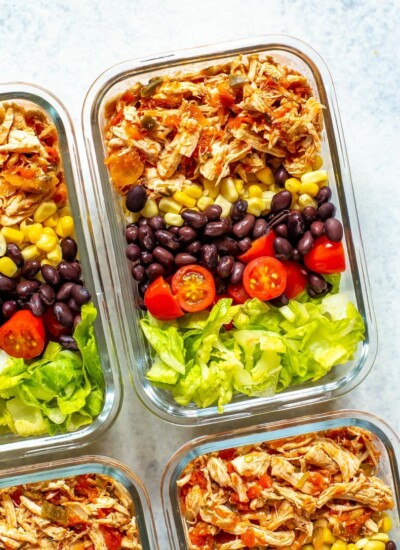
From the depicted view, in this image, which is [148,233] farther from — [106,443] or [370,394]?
[370,394]

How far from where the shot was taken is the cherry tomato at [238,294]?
2.75 metres

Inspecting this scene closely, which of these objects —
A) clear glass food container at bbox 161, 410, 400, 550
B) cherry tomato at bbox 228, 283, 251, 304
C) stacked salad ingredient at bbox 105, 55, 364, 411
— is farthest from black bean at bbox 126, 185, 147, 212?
clear glass food container at bbox 161, 410, 400, 550

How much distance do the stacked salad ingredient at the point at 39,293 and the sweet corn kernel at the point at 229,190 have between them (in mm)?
549

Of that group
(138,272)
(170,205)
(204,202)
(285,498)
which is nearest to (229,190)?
(204,202)

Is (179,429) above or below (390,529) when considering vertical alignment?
above

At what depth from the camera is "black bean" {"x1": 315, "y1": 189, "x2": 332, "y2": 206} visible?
271 cm

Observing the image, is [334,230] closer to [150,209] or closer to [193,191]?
[193,191]

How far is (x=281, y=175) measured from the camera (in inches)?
107

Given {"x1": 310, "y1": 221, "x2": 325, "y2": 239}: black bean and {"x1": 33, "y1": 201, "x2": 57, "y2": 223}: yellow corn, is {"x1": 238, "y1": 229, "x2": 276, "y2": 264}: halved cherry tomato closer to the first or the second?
{"x1": 310, "y1": 221, "x2": 325, "y2": 239}: black bean

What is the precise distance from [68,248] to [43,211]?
15cm

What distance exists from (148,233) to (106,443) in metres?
0.86

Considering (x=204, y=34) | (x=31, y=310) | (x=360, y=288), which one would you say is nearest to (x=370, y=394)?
(x=360, y=288)

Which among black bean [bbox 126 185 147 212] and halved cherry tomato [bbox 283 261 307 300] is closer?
black bean [bbox 126 185 147 212]

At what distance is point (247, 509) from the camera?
2758 millimetres
